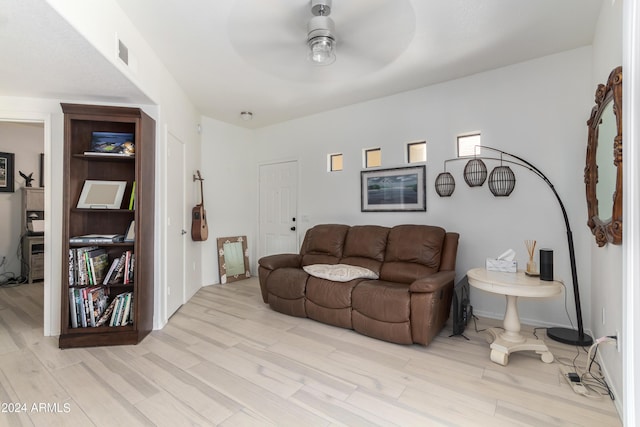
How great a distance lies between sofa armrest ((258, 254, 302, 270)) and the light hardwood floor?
0.79 m

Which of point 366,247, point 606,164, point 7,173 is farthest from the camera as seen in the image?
point 7,173

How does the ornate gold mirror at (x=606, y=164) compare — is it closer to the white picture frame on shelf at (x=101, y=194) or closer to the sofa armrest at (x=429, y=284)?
the sofa armrest at (x=429, y=284)

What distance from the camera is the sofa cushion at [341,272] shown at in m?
2.97

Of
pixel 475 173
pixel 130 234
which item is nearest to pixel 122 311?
pixel 130 234

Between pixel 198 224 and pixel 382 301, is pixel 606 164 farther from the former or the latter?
pixel 198 224

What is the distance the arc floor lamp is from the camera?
8.27 ft

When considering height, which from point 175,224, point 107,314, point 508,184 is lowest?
point 107,314

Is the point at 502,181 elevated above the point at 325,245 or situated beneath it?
elevated above

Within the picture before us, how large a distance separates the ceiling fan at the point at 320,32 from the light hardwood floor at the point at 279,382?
2.40 meters

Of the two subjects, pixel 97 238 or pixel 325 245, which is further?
pixel 325 245

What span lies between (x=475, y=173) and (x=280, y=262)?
94.6 inches

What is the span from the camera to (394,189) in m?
3.74

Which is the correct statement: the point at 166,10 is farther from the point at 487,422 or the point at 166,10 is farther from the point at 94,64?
the point at 487,422

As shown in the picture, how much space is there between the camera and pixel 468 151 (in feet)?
10.8
